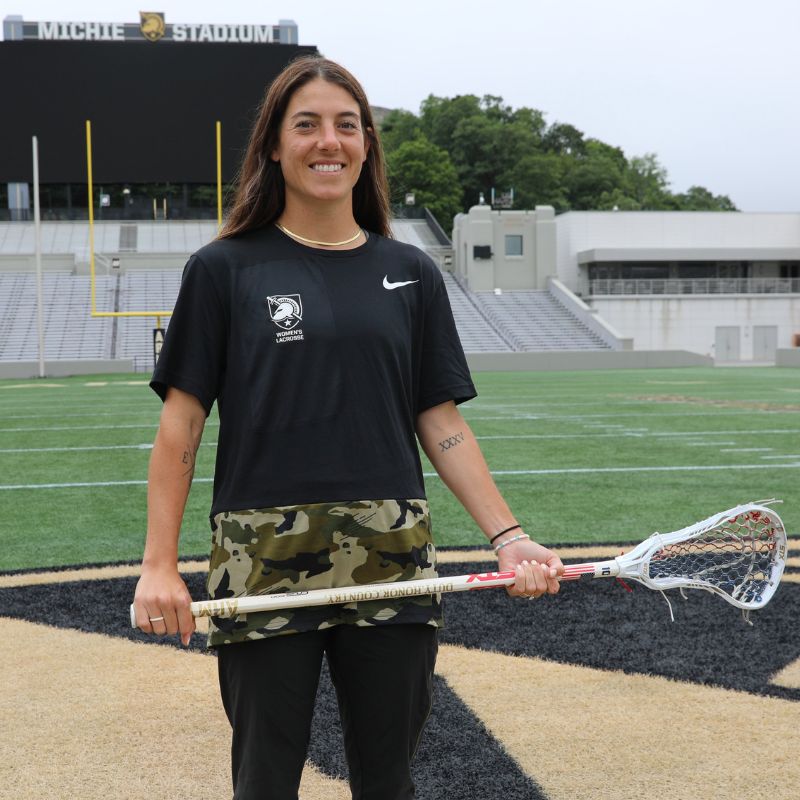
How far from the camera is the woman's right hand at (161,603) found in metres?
1.98

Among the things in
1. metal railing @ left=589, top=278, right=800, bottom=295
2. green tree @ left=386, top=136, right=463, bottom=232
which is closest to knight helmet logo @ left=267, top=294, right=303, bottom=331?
metal railing @ left=589, top=278, right=800, bottom=295

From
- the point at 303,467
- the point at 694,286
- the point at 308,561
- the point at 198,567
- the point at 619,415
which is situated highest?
the point at 303,467

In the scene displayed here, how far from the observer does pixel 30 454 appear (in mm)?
11047

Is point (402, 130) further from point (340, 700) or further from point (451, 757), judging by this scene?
point (340, 700)

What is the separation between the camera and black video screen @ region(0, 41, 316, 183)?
46.4 m

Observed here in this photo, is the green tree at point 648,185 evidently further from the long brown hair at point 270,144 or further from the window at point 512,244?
the long brown hair at point 270,144

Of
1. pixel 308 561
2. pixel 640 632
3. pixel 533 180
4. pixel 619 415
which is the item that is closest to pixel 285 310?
pixel 308 561

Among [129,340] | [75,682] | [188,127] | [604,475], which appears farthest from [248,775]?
[188,127]

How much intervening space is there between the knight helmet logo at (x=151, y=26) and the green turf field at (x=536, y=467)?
3427cm

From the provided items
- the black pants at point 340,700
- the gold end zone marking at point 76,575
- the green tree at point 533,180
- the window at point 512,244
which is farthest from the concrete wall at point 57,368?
the green tree at point 533,180

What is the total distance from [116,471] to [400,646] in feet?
26.7

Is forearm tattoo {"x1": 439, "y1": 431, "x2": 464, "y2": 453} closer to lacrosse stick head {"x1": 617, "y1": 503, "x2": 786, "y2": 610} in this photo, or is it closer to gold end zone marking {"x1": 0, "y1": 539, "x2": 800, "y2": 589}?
lacrosse stick head {"x1": 617, "y1": 503, "x2": 786, "y2": 610}

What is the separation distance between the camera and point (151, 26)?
49.3m

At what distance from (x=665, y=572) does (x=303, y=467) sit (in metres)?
0.91
